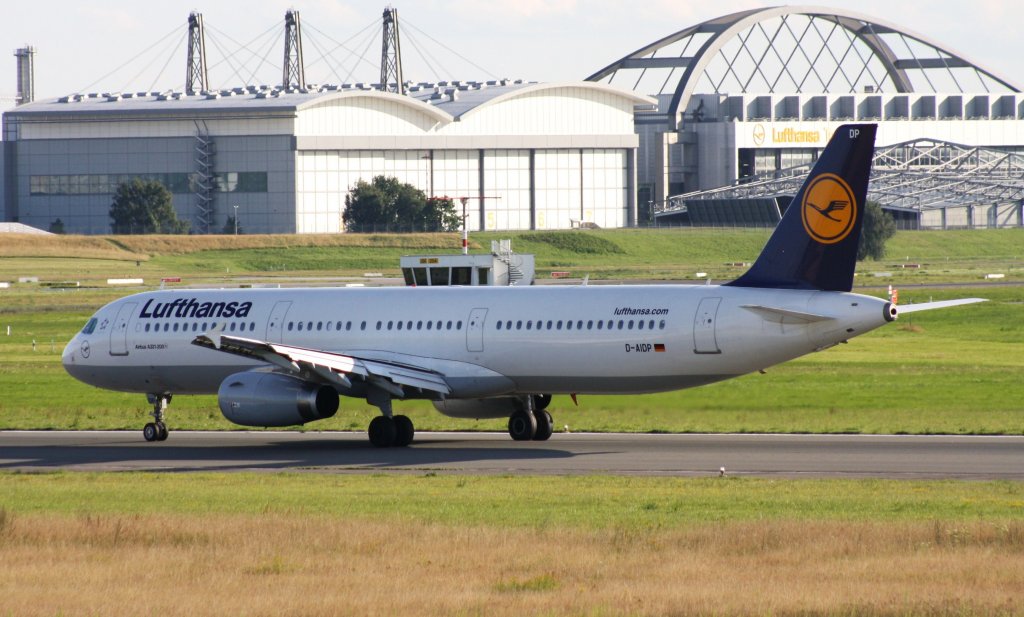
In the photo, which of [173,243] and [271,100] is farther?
[271,100]

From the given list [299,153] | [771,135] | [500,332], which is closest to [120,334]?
[500,332]

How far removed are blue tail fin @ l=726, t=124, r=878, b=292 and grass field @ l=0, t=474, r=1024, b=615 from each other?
6386 mm

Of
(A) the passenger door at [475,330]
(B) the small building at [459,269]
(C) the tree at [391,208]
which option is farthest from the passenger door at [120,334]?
(C) the tree at [391,208]

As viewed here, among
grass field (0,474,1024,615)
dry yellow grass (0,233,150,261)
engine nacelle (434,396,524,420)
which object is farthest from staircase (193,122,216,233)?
grass field (0,474,1024,615)

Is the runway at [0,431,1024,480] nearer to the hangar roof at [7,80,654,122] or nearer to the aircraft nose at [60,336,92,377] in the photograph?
the aircraft nose at [60,336,92,377]

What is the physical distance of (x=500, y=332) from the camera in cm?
3656

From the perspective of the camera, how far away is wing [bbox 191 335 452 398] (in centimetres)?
3394

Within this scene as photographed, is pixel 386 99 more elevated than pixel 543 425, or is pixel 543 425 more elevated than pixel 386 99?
pixel 386 99

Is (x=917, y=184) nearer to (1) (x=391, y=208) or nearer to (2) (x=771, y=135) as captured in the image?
(2) (x=771, y=135)

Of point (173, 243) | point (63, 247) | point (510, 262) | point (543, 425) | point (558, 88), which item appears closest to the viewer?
point (543, 425)

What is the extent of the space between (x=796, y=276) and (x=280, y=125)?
129 m

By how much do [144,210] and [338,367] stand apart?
4908 inches

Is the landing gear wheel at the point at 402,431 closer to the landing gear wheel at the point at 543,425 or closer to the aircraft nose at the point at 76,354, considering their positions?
the landing gear wheel at the point at 543,425

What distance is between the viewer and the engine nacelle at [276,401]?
35.2m
